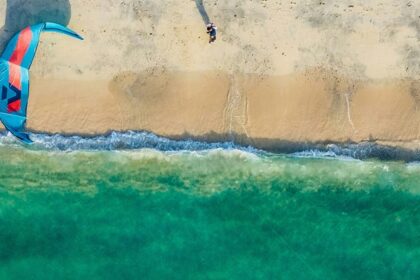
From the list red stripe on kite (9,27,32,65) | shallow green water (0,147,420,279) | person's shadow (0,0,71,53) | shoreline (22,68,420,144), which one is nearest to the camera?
red stripe on kite (9,27,32,65)

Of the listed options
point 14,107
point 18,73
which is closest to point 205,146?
point 14,107

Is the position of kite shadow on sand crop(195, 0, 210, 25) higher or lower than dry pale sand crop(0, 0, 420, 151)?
higher

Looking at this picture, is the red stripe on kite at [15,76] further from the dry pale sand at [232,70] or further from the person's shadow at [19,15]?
the person's shadow at [19,15]

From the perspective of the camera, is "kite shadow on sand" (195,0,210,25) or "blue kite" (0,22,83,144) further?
"kite shadow on sand" (195,0,210,25)

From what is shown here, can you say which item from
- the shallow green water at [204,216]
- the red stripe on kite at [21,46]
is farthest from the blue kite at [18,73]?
the shallow green water at [204,216]

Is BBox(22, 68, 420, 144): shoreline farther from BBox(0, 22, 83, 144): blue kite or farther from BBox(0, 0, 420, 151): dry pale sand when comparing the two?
BBox(0, 22, 83, 144): blue kite

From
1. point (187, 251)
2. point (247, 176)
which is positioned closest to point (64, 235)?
point (187, 251)

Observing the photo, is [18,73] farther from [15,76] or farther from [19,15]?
[19,15]

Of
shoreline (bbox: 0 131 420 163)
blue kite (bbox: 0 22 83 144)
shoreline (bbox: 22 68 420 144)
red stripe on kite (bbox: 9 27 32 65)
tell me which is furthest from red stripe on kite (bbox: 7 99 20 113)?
red stripe on kite (bbox: 9 27 32 65)
